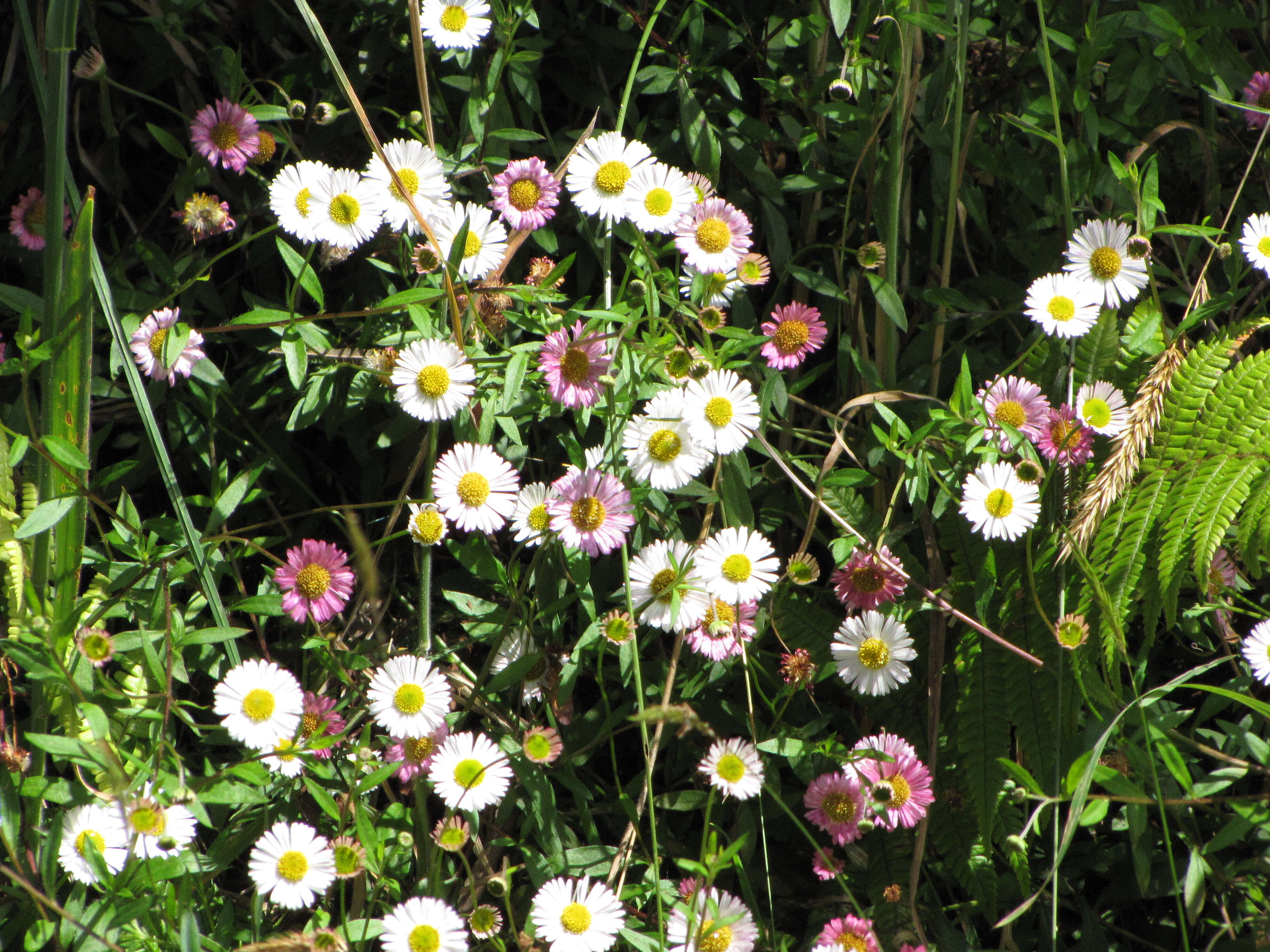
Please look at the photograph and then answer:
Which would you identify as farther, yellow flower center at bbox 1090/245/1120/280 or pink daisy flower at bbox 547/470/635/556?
yellow flower center at bbox 1090/245/1120/280

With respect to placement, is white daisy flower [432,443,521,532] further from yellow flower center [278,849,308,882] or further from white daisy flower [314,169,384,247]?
yellow flower center [278,849,308,882]

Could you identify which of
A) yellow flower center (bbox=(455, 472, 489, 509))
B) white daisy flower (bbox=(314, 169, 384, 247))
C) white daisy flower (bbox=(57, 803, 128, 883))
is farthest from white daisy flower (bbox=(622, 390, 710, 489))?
white daisy flower (bbox=(57, 803, 128, 883))

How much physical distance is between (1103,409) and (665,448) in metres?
0.72

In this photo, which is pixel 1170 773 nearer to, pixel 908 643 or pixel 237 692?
pixel 908 643

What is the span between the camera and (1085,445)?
68.2 inches

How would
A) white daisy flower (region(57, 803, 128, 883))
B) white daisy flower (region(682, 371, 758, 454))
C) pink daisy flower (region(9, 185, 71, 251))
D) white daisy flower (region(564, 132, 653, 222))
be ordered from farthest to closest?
pink daisy flower (region(9, 185, 71, 251)) → white daisy flower (region(564, 132, 653, 222)) → white daisy flower (region(682, 371, 758, 454)) → white daisy flower (region(57, 803, 128, 883))

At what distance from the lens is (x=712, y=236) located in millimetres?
1765

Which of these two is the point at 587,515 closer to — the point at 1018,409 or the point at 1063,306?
the point at 1018,409

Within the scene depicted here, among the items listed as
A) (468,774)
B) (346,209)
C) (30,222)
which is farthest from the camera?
(30,222)

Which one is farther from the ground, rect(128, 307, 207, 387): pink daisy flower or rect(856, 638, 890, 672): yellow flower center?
rect(128, 307, 207, 387): pink daisy flower

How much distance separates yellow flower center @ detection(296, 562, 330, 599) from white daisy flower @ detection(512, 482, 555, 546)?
1.06 feet

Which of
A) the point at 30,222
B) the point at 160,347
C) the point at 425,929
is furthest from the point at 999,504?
the point at 30,222

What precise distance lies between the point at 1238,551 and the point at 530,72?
1.46 m

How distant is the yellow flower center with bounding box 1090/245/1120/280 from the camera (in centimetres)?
182
